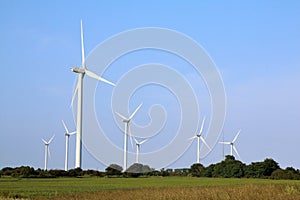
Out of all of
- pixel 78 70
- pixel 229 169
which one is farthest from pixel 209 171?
pixel 78 70

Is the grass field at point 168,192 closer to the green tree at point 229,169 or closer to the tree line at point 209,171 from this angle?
the tree line at point 209,171

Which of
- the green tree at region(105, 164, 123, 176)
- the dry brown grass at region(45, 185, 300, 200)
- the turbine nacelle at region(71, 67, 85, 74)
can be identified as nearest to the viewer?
the dry brown grass at region(45, 185, 300, 200)

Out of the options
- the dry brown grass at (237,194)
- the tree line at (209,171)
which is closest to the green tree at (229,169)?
the tree line at (209,171)

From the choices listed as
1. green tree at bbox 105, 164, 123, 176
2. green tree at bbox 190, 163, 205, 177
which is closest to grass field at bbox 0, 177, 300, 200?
green tree at bbox 105, 164, 123, 176

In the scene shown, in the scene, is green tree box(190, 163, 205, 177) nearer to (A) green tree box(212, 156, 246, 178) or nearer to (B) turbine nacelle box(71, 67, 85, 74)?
(A) green tree box(212, 156, 246, 178)

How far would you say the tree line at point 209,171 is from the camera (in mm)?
117438

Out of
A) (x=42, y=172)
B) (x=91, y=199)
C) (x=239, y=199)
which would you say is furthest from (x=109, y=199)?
(x=42, y=172)

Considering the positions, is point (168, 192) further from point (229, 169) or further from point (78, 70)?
point (229, 169)

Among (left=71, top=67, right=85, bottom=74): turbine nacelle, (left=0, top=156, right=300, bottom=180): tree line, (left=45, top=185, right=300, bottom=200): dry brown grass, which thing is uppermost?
(left=71, top=67, right=85, bottom=74): turbine nacelle

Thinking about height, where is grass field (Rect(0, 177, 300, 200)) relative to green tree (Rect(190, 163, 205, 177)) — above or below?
below

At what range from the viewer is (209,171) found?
501 feet

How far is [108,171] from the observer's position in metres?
136

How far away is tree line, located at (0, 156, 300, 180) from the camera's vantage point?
117438 millimetres

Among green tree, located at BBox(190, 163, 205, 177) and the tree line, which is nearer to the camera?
the tree line
